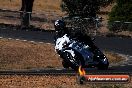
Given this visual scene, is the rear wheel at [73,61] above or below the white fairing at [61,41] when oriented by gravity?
below

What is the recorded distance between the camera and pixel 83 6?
158 ft

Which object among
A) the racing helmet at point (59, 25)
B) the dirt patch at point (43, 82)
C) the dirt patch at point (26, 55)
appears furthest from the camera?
the dirt patch at point (26, 55)

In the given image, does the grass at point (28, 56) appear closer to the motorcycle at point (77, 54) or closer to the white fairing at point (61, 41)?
the motorcycle at point (77, 54)

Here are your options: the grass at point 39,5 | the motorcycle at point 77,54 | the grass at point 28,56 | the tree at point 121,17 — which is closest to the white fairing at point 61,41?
the motorcycle at point 77,54

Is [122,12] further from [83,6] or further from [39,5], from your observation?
[39,5]

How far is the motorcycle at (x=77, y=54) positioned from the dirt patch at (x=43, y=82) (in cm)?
161

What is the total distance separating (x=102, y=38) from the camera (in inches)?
1469

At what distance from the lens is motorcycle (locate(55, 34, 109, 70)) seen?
1889 centimetres

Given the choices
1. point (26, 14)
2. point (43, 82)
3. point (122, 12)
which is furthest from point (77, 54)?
point (122, 12)

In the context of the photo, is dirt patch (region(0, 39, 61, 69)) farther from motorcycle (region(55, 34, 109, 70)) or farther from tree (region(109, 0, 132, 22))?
tree (region(109, 0, 132, 22))

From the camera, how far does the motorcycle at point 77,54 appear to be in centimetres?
1889

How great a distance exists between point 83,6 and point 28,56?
20.6m

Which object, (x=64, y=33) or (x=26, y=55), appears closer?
(x=64, y=33)

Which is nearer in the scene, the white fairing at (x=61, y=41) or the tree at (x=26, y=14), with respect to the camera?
the white fairing at (x=61, y=41)
